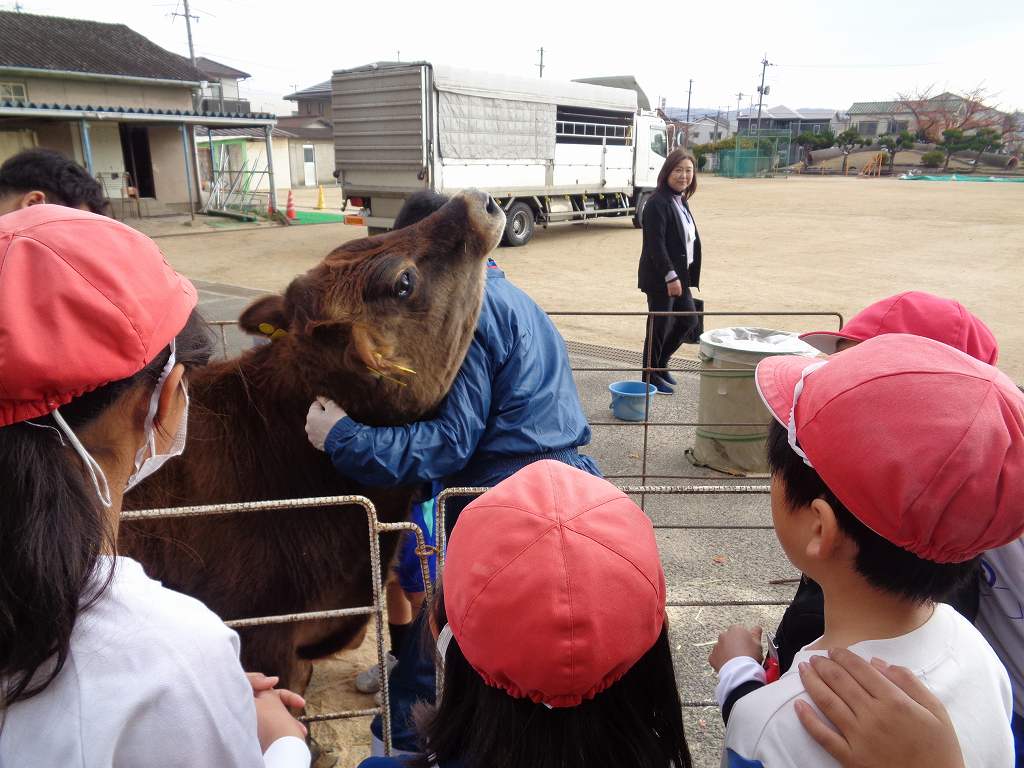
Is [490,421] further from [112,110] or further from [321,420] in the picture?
[112,110]

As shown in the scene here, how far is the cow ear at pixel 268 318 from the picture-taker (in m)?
2.60

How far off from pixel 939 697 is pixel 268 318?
7.60 ft

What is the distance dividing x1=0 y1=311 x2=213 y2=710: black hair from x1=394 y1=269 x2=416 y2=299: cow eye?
161cm

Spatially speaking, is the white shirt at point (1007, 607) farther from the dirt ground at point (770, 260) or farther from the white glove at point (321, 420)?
the dirt ground at point (770, 260)

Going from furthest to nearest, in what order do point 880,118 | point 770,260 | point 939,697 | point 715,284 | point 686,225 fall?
point 880,118
point 770,260
point 715,284
point 686,225
point 939,697

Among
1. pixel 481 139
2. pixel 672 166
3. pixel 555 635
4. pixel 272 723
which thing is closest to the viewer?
pixel 555 635

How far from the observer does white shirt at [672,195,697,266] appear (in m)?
6.66

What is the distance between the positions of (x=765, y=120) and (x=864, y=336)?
94.1 metres

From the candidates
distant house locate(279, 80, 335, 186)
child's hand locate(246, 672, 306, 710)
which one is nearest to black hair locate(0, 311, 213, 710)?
child's hand locate(246, 672, 306, 710)

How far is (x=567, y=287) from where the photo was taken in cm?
1273

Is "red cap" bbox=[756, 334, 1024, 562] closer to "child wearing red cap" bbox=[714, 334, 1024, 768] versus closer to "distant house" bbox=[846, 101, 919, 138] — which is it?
A: "child wearing red cap" bbox=[714, 334, 1024, 768]

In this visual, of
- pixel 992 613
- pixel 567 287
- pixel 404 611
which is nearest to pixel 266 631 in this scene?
pixel 404 611

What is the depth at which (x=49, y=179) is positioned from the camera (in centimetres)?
364

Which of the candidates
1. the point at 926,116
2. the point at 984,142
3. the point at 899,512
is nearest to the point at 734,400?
the point at 899,512
